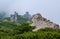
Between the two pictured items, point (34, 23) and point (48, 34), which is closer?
point (48, 34)

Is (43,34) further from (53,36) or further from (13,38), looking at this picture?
(13,38)

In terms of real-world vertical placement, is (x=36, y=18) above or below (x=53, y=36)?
above

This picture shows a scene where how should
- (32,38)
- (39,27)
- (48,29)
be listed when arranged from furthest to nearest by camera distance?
(39,27) → (48,29) → (32,38)

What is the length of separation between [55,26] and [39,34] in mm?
6730

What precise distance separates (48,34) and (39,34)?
1015 millimetres

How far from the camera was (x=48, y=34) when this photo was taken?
2798cm

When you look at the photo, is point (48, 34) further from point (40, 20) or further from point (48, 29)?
point (40, 20)

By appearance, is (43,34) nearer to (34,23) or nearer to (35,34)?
(35,34)

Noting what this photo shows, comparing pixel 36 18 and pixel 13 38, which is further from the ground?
pixel 36 18

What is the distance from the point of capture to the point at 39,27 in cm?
3356

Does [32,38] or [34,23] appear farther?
[34,23]

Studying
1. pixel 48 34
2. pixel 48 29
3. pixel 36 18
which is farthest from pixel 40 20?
pixel 48 34

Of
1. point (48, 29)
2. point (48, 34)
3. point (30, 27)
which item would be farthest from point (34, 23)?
point (48, 34)

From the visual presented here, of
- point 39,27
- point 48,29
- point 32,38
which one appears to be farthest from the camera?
point 39,27
